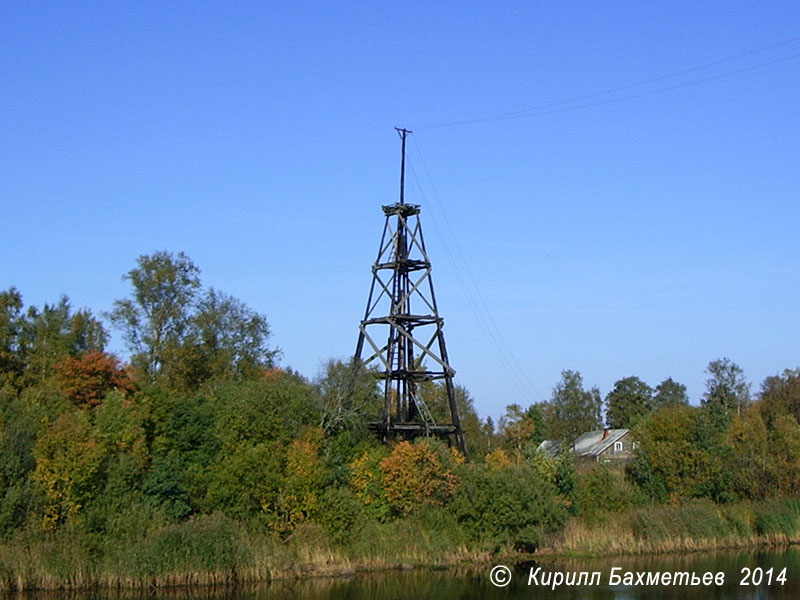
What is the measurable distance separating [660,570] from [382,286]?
55.3 ft

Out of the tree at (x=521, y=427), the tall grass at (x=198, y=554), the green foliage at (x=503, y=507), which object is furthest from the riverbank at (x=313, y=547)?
the tree at (x=521, y=427)

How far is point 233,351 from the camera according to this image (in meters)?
49.3

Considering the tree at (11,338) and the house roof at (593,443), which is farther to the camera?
the house roof at (593,443)

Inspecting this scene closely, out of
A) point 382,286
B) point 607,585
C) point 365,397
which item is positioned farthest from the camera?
point 382,286

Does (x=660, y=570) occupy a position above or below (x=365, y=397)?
below

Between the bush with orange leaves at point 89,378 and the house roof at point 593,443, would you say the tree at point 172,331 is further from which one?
the house roof at point 593,443

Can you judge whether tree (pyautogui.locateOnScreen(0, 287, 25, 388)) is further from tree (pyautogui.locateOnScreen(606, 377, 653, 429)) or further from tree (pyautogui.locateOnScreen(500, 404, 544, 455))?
tree (pyautogui.locateOnScreen(606, 377, 653, 429))

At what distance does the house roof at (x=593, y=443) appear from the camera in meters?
73.4

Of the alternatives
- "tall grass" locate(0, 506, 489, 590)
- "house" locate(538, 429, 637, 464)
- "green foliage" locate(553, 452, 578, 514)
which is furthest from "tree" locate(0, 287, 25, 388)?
"house" locate(538, 429, 637, 464)

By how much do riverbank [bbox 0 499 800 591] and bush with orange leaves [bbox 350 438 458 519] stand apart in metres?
0.77

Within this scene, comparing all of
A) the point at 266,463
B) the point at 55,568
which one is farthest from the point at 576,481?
the point at 55,568

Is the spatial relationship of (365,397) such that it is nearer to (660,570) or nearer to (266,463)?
(266,463)

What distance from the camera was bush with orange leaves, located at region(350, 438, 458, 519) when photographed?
3609cm

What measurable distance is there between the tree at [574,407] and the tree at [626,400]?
4.20 ft
